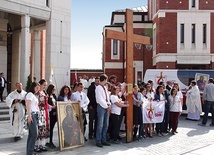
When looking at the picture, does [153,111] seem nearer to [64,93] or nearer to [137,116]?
[137,116]

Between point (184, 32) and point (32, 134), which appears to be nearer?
point (32, 134)

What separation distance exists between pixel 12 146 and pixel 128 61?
430 cm

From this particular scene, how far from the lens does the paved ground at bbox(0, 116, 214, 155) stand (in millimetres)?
7895

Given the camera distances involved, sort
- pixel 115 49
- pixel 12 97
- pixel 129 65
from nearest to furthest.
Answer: pixel 12 97 < pixel 129 65 < pixel 115 49

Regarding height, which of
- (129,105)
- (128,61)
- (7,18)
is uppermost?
(7,18)

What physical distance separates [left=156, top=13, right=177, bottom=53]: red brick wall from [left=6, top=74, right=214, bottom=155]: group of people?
752 inches

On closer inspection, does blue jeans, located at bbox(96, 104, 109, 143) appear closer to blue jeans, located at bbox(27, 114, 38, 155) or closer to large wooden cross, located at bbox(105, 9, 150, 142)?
large wooden cross, located at bbox(105, 9, 150, 142)

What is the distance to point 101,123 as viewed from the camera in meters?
8.52

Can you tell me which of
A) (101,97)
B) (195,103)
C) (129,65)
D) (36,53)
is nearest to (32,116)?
(101,97)

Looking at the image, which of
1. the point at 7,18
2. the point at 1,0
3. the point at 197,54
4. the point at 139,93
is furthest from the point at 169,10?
the point at 139,93

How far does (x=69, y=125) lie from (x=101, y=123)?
3.11ft

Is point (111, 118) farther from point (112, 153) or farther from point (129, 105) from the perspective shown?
point (112, 153)

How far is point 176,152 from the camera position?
8156 mm

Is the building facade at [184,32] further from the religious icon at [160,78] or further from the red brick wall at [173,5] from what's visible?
the religious icon at [160,78]
